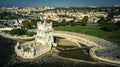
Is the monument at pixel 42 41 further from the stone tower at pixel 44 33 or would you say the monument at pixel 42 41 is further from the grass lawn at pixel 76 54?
the grass lawn at pixel 76 54

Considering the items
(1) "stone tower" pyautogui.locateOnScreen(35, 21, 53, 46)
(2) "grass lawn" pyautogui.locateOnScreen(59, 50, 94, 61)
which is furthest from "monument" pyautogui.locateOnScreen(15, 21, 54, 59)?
(2) "grass lawn" pyautogui.locateOnScreen(59, 50, 94, 61)

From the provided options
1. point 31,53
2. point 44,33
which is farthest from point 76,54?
point 31,53

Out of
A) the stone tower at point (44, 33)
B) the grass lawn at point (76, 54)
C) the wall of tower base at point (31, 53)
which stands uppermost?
the stone tower at point (44, 33)

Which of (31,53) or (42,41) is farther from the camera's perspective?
(42,41)

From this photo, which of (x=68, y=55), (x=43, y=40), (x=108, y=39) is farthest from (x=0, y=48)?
(x=108, y=39)

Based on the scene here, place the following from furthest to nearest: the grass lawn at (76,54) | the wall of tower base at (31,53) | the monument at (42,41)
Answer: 1. the monument at (42,41)
2. the grass lawn at (76,54)
3. the wall of tower base at (31,53)

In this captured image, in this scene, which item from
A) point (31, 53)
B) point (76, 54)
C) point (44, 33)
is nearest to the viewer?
point (31, 53)

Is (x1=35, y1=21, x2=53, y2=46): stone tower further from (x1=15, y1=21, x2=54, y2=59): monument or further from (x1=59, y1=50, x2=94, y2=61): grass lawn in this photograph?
(x1=59, y1=50, x2=94, y2=61): grass lawn

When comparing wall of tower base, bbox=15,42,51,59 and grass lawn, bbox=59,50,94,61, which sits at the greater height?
wall of tower base, bbox=15,42,51,59

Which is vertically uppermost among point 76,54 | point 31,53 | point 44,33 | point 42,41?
point 44,33

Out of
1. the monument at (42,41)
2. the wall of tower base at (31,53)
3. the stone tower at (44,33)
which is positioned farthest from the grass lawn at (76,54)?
the stone tower at (44,33)

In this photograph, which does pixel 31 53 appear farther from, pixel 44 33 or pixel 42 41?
pixel 44 33
